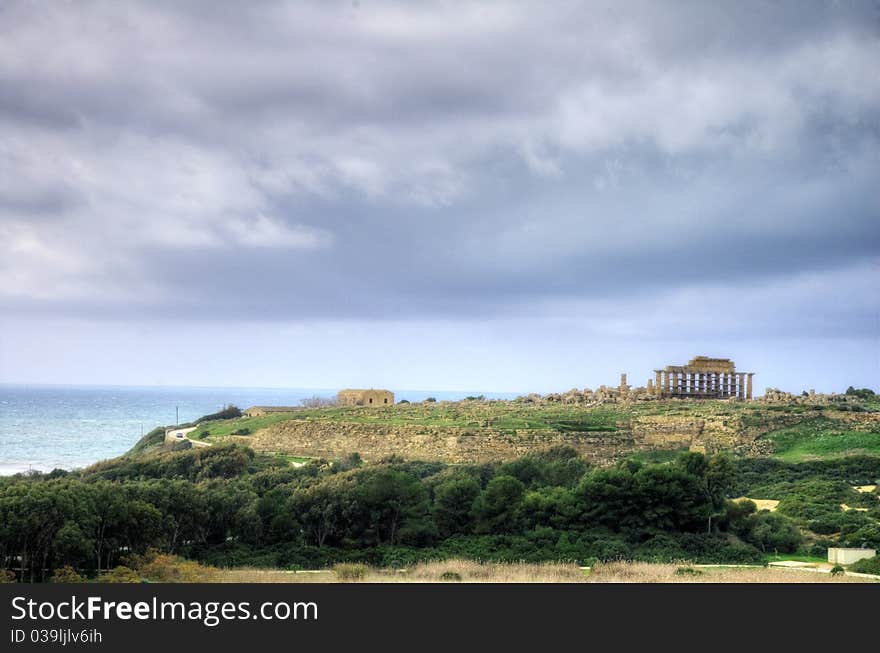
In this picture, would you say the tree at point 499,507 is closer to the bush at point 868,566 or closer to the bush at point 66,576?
the bush at point 868,566

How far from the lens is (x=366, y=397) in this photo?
85.7 metres

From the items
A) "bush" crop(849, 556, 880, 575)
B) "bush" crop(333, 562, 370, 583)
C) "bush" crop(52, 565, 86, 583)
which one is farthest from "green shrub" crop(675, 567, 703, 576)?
"bush" crop(52, 565, 86, 583)

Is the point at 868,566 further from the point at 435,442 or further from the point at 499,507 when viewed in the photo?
the point at 435,442

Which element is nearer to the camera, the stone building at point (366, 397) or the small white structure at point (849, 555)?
the small white structure at point (849, 555)

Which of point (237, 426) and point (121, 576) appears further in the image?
point (237, 426)

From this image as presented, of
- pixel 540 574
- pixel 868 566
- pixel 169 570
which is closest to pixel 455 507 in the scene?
pixel 540 574

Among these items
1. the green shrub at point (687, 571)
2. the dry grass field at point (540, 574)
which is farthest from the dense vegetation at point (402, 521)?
the green shrub at point (687, 571)

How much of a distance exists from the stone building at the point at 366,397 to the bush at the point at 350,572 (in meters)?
59.7

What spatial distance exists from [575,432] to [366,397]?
31.6 meters

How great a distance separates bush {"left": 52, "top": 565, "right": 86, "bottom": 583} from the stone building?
202ft

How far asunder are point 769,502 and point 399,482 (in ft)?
68.1

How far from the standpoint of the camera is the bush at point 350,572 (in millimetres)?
23803
